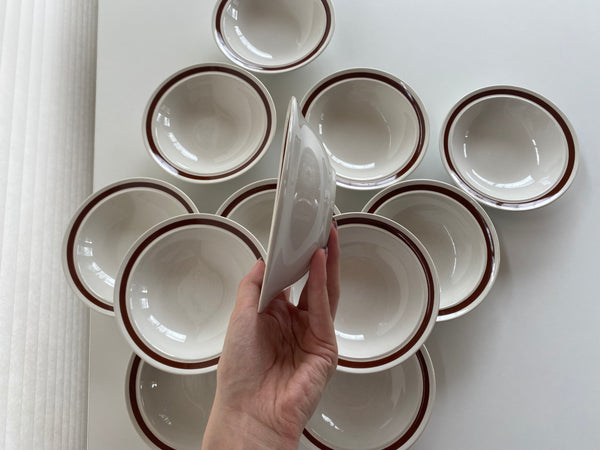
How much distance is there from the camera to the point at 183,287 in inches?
30.2

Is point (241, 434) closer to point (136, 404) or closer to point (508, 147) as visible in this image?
point (136, 404)

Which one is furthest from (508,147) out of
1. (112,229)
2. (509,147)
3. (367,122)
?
(112,229)

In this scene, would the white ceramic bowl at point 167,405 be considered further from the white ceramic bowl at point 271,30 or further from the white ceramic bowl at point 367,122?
the white ceramic bowl at point 271,30

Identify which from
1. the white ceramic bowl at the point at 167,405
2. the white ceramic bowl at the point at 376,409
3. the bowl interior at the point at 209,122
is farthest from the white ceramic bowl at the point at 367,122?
the white ceramic bowl at the point at 167,405

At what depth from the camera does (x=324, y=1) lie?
0.93 m

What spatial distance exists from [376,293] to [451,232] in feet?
0.59

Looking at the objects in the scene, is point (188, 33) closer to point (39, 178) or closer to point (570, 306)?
point (39, 178)

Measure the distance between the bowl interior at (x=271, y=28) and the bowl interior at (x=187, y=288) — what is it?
0.41m

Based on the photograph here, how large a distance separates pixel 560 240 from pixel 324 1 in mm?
641

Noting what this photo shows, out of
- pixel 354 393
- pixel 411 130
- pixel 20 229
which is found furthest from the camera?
pixel 20 229

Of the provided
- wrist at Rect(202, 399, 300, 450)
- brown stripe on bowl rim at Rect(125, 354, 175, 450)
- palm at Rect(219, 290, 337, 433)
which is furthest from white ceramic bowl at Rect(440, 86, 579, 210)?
brown stripe on bowl rim at Rect(125, 354, 175, 450)

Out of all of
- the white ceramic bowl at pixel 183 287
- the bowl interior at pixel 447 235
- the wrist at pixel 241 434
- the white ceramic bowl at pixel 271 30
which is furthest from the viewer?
the white ceramic bowl at pixel 271 30

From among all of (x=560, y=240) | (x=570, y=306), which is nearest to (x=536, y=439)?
(x=570, y=306)

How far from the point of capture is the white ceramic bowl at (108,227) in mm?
774
